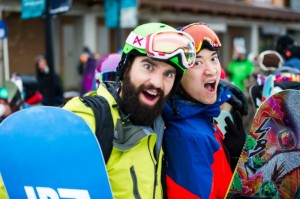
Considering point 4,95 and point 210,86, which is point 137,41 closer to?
point 210,86

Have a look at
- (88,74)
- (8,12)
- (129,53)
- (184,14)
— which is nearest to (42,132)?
(129,53)

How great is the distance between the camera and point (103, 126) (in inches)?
68.5

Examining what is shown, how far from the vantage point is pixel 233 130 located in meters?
2.43

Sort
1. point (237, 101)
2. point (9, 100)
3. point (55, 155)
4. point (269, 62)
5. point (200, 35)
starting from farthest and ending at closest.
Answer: point (269, 62), point (9, 100), point (237, 101), point (200, 35), point (55, 155)

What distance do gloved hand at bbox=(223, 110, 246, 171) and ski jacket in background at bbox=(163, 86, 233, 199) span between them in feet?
0.75

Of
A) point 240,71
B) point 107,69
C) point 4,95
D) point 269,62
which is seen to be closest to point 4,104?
point 4,95

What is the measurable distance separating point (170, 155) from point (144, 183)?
257 millimetres

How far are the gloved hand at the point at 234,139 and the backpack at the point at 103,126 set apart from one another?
32.8 inches

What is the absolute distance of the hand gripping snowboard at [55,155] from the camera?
64.7 inches

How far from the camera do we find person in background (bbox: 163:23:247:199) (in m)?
1.99

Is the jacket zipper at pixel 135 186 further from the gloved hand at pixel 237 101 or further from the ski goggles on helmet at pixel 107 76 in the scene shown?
the ski goggles on helmet at pixel 107 76

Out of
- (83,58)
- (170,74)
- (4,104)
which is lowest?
(83,58)

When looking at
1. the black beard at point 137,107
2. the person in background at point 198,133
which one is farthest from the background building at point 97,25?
the black beard at point 137,107

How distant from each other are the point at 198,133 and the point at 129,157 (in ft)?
1.25
